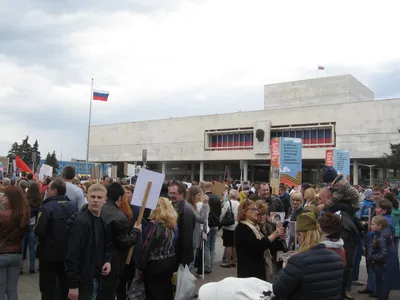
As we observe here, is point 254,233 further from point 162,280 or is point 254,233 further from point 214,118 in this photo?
point 214,118

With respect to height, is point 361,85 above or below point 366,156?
above

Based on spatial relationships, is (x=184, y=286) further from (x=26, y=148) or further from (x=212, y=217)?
(x=26, y=148)

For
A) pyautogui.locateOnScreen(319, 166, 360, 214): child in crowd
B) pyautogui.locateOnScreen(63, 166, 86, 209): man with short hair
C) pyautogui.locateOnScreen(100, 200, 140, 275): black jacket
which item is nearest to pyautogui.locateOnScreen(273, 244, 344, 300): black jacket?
pyautogui.locateOnScreen(100, 200, 140, 275): black jacket

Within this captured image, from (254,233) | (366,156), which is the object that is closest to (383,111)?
(366,156)

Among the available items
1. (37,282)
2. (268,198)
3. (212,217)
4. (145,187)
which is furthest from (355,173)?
(145,187)

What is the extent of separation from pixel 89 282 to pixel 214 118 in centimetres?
5078

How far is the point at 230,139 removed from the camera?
53.5 m

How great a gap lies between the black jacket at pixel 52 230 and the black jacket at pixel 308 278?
10.7ft

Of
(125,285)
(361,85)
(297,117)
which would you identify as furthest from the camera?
(361,85)

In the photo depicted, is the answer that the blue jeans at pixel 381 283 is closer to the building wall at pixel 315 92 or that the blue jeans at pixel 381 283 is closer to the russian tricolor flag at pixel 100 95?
the russian tricolor flag at pixel 100 95

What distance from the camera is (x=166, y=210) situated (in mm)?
4766

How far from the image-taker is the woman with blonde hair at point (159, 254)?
4.61 m

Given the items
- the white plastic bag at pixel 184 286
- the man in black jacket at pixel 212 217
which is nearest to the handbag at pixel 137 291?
the white plastic bag at pixel 184 286

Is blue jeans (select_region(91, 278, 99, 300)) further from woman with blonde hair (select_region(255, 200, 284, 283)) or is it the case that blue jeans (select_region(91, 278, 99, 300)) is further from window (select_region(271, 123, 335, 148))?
window (select_region(271, 123, 335, 148))
